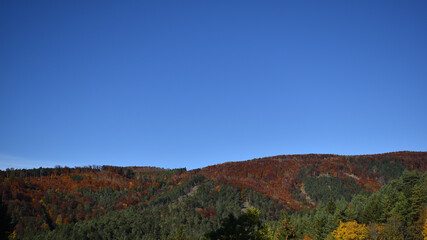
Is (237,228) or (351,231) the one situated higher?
(237,228)

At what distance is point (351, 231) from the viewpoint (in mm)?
73688

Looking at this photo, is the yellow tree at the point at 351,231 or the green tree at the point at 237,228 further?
the yellow tree at the point at 351,231

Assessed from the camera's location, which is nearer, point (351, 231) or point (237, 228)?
point (237, 228)

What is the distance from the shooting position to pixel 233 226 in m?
33.4

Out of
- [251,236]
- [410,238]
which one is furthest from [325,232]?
[251,236]

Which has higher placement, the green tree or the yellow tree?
the green tree

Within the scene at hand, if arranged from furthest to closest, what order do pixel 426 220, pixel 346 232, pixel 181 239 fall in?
pixel 181 239, pixel 346 232, pixel 426 220

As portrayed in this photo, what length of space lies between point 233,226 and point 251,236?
2.19 metres

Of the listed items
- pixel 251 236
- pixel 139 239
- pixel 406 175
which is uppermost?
pixel 406 175

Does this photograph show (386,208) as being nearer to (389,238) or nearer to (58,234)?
(389,238)

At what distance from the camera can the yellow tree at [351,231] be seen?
72.2 metres

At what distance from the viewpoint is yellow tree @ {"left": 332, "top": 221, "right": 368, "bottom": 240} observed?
72169 mm

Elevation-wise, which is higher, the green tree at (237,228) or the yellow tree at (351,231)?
the green tree at (237,228)

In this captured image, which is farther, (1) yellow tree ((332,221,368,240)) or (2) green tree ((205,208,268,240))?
(1) yellow tree ((332,221,368,240))
